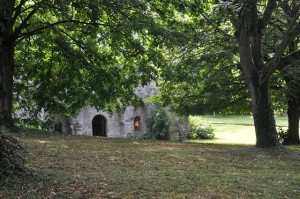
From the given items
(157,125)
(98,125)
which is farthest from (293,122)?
(98,125)

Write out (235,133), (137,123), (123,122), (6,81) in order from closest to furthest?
(6,81) → (123,122) → (137,123) → (235,133)

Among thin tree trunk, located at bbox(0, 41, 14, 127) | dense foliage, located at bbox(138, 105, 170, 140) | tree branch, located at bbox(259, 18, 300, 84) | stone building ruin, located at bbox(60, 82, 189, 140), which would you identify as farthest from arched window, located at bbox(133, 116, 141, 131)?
tree branch, located at bbox(259, 18, 300, 84)

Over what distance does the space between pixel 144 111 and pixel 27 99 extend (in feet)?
50.6

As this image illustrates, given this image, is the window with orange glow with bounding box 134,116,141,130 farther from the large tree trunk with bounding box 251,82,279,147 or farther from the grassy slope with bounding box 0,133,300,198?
the grassy slope with bounding box 0,133,300,198

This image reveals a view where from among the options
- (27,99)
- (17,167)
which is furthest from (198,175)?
(27,99)

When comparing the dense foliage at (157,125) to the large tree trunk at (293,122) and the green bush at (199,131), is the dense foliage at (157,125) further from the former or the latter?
the large tree trunk at (293,122)

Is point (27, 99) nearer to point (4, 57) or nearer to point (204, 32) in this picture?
point (4, 57)

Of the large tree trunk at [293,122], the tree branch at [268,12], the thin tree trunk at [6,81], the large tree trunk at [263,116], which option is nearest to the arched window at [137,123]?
the large tree trunk at [293,122]

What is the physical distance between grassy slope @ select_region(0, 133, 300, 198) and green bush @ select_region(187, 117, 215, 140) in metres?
22.4

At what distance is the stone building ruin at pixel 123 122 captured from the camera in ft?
98.8

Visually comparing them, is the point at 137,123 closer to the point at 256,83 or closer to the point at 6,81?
the point at 6,81

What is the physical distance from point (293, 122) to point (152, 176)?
14.4 meters

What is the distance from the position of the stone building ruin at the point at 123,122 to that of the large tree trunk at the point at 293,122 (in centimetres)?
1119

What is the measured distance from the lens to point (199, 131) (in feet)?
112
